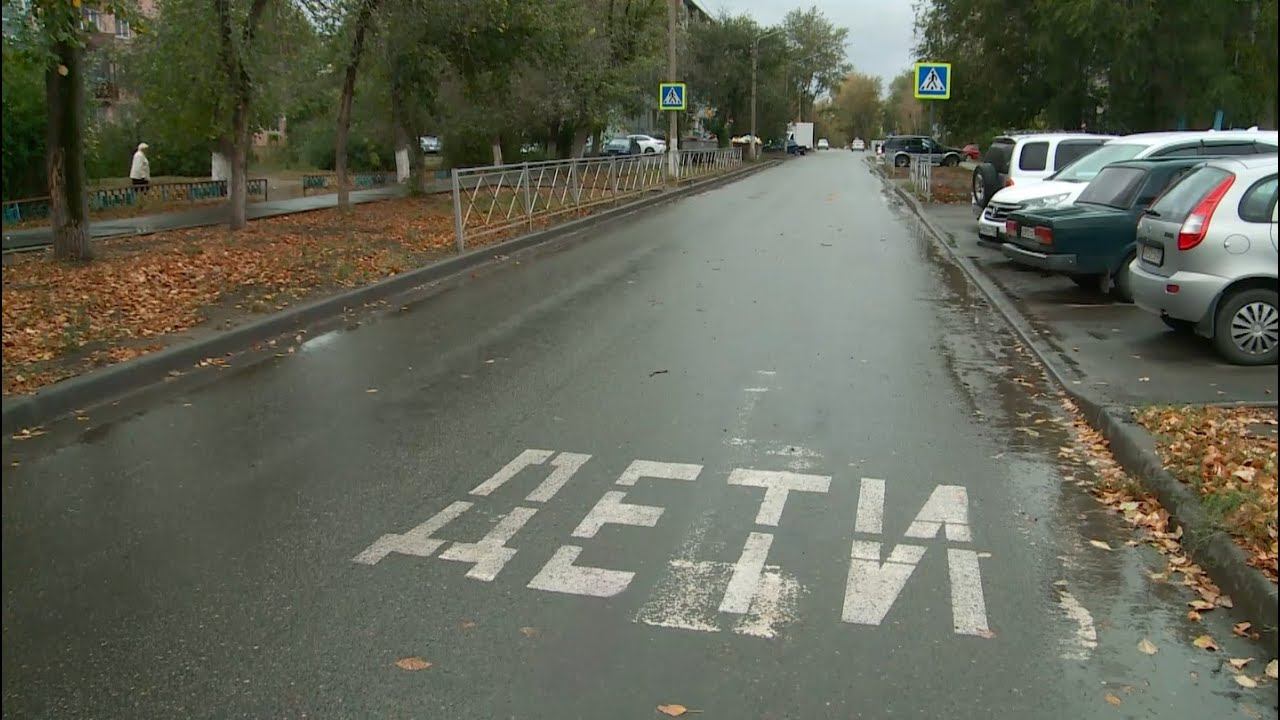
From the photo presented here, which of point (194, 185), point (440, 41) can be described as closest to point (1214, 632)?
point (440, 41)

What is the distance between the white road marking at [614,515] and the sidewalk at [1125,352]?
394cm

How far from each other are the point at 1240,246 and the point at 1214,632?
5319 millimetres

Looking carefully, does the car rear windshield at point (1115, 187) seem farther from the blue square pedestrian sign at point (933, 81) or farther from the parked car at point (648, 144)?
the parked car at point (648, 144)

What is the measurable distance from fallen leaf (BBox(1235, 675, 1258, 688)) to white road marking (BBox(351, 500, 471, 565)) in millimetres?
3424

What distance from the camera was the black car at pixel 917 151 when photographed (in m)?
50.8

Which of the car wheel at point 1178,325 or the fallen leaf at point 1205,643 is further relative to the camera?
the car wheel at point 1178,325

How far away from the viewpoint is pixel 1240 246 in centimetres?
867

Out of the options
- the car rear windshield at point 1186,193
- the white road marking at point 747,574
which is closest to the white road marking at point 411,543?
the white road marking at point 747,574

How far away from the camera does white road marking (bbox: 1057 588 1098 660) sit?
166 inches

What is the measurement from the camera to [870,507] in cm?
584

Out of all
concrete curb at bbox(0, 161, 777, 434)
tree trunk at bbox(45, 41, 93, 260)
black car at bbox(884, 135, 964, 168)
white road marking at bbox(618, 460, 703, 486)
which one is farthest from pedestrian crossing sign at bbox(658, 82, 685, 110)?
white road marking at bbox(618, 460, 703, 486)

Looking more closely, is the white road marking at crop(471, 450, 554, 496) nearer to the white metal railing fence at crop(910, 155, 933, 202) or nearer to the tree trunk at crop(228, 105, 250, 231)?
the tree trunk at crop(228, 105, 250, 231)

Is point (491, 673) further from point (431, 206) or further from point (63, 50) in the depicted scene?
point (431, 206)

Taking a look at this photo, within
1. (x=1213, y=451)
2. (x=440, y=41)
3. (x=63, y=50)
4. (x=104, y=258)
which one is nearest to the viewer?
(x=1213, y=451)
